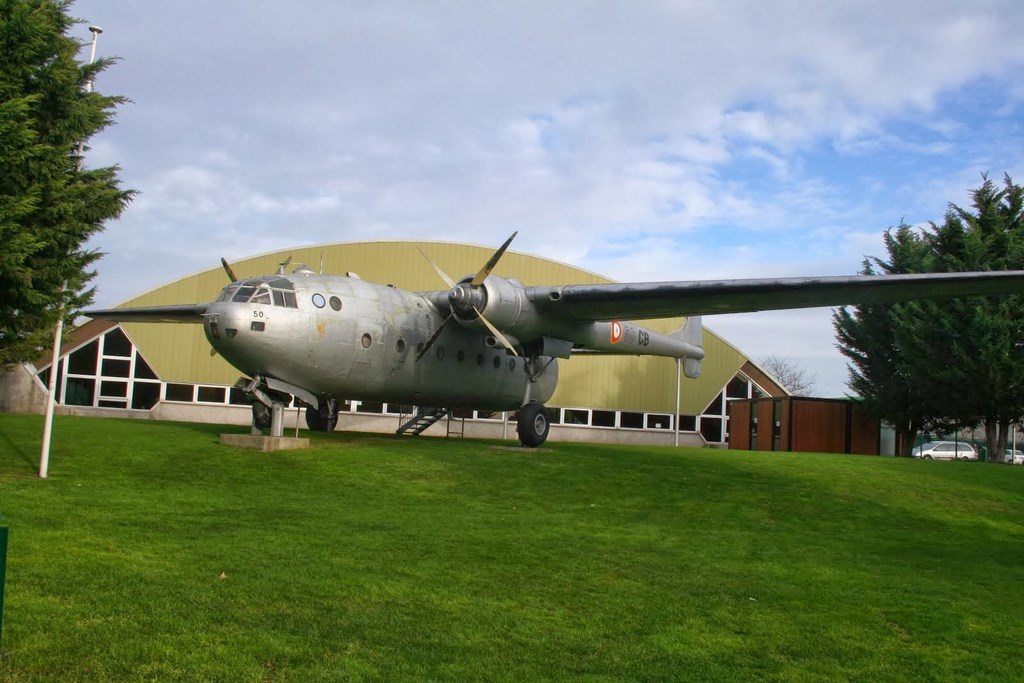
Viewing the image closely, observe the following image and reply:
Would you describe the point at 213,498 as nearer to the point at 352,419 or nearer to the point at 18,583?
the point at 18,583

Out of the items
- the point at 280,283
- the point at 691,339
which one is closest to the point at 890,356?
the point at 691,339

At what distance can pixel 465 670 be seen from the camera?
537 cm

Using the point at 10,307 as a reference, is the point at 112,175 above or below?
above

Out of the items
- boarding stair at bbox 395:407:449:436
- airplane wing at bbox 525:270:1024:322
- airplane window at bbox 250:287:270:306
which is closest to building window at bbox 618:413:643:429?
boarding stair at bbox 395:407:449:436

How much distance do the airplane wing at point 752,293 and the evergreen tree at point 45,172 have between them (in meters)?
10.6

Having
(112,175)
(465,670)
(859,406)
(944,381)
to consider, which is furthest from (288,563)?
(859,406)

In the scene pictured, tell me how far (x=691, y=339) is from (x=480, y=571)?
21820mm

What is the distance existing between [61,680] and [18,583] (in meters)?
2.21

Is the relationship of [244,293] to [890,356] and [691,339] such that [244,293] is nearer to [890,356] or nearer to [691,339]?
[691,339]

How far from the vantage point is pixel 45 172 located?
37.6ft

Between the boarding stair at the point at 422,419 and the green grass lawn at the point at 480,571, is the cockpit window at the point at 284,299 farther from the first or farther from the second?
the boarding stair at the point at 422,419

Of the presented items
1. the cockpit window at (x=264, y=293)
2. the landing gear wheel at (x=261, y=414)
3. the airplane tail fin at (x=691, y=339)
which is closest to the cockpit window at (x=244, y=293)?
the cockpit window at (x=264, y=293)

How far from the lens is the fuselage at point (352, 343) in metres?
17.0

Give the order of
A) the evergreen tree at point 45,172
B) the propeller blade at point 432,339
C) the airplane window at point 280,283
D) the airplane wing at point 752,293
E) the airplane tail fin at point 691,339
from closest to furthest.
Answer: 1. the evergreen tree at point 45,172
2. the airplane wing at point 752,293
3. the airplane window at point 280,283
4. the propeller blade at point 432,339
5. the airplane tail fin at point 691,339
